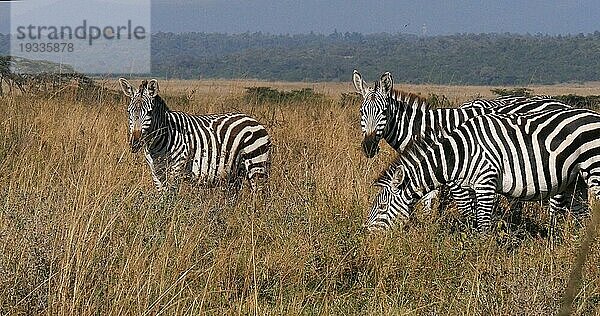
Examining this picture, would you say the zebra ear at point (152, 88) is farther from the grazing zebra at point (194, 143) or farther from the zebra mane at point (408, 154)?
the zebra mane at point (408, 154)

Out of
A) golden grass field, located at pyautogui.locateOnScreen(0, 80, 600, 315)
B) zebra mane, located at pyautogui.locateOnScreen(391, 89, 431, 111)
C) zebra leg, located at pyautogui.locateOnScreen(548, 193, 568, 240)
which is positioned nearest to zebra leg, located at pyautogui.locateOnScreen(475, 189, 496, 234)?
golden grass field, located at pyautogui.locateOnScreen(0, 80, 600, 315)

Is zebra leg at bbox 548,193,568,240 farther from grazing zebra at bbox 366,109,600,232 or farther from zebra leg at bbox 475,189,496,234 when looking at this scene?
zebra leg at bbox 475,189,496,234

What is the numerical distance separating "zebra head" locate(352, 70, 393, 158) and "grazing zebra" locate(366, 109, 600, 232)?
4.30 ft

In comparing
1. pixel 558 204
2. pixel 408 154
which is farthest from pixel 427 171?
pixel 558 204

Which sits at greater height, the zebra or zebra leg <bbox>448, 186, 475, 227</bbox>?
the zebra

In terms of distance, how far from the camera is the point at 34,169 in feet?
22.4

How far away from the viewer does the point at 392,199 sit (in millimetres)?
5797

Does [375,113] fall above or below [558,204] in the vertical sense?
above

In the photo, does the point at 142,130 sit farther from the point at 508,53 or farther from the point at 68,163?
the point at 508,53

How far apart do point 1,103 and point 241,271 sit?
7.38 meters

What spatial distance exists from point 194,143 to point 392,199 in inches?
95.6

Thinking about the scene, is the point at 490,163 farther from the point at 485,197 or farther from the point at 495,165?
the point at 485,197

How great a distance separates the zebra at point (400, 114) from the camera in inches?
283

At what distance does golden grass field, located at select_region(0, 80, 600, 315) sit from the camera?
12.1 feet
